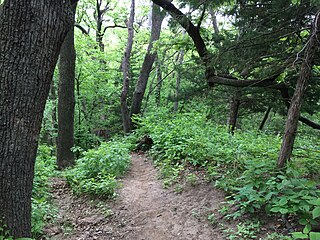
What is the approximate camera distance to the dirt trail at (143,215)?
4.01m

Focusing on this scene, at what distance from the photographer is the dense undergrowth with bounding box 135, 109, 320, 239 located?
10.5 ft

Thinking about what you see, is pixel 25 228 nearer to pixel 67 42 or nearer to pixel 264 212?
pixel 264 212

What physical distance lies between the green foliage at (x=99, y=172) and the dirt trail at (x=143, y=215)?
23 centimetres

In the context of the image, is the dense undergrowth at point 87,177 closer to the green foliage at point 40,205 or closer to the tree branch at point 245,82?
the green foliage at point 40,205

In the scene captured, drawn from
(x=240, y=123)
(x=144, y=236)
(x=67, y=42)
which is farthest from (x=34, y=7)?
(x=240, y=123)

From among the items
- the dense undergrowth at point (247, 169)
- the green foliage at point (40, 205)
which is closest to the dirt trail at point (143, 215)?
the green foliage at point (40, 205)

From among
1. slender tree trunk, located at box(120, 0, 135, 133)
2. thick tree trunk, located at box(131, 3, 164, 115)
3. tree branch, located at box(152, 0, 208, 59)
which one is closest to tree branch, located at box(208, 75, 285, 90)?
tree branch, located at box(152, 0, 208, 59)

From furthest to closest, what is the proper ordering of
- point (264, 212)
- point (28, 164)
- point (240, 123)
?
point (240, 123) → point (264, 212) → point (28, 164)

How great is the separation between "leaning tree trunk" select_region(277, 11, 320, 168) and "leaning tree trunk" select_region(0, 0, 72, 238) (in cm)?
312

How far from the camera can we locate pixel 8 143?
271cm

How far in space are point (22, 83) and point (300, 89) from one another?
3494 mm

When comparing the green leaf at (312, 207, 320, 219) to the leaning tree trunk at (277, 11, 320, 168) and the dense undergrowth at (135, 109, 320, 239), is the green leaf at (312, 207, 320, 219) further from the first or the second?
the leaning tree trunk at (277, 11, 320, 168)

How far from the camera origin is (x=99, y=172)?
592 cm

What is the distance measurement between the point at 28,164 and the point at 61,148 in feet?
18.0
